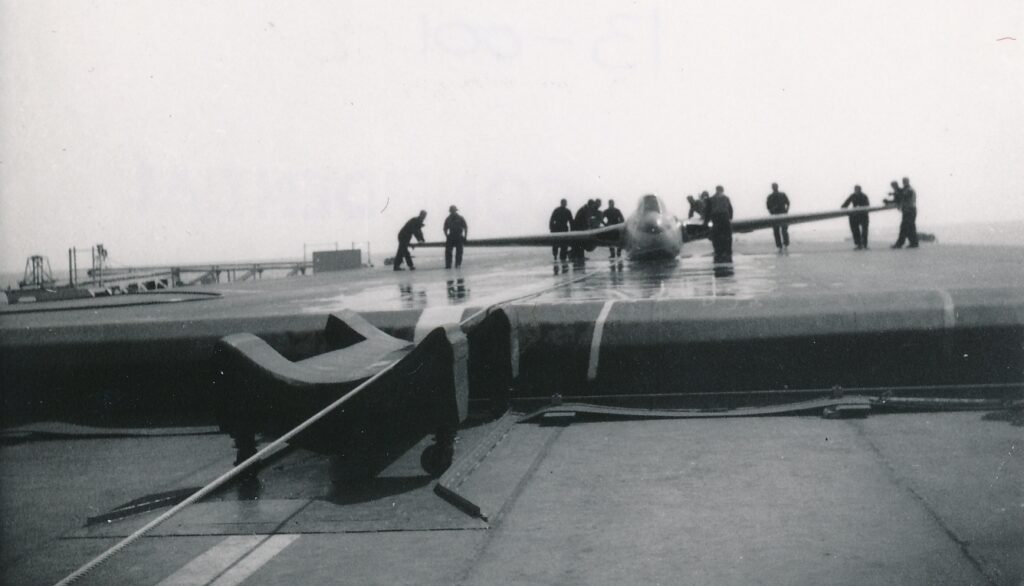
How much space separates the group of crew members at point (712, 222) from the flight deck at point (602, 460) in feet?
47.7

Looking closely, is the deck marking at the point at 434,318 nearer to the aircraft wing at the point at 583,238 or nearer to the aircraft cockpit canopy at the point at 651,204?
the aircraft cockpit canopy at the point at 651,204

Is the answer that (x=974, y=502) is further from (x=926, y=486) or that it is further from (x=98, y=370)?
(x=98, y=370)

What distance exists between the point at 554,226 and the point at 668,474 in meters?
23.6

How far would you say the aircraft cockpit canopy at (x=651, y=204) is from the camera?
21.6m

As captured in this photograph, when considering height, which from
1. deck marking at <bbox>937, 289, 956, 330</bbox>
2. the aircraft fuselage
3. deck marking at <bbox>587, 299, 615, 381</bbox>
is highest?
the aircraft fuselage

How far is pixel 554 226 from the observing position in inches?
1110

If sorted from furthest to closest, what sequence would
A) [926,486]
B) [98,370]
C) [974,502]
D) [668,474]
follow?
[98,370] → [668,474] → [926,486] → [974,502]

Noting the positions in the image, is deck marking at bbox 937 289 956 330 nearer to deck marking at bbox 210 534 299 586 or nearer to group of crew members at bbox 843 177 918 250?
deck marking at bbox 210 534 299 586

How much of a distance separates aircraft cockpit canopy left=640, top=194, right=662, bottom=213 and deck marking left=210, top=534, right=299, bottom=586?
725 inches

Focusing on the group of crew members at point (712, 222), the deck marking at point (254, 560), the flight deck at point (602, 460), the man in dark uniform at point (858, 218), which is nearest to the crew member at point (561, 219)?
the group of crew members at point (712, 222)

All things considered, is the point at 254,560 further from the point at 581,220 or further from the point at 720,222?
the point at 581,220

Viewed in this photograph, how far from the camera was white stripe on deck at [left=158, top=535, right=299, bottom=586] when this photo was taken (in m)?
3.50

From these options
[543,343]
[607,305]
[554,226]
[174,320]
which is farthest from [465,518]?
[554,226]

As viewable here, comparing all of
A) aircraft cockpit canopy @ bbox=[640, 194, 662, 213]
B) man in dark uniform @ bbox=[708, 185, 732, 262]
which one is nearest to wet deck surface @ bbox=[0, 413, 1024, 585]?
man in dark uniform @ bbox=[708, 185, 732, 262]
